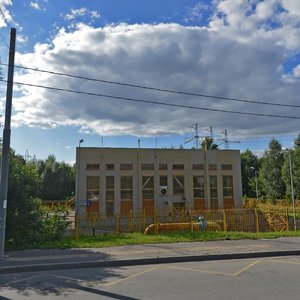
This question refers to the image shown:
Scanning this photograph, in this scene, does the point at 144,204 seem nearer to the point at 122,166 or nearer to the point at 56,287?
the point at 122,166

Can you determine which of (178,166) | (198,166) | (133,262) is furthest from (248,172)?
(133,262)

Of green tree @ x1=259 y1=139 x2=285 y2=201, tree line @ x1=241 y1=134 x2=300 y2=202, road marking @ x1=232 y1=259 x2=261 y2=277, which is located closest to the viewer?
road marking @ x1=232 y1=259 x2=261 y2=277

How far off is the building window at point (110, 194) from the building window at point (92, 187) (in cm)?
90

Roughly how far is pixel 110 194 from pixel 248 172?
5973cm

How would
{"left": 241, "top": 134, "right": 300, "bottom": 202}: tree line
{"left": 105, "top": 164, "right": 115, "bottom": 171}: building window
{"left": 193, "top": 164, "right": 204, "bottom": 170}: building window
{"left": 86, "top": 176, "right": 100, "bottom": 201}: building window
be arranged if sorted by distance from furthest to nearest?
{"left": 241, "top": 134, "right": 300, "bottom": 202}: tree line, {"left": 193, "top": 164, "right": 204, "bottom": 170}: building window, {"left": 105, "top": 164, "right": 115, "bottom": 171}: building window, {"left": 86, "top": 176, "right": 100, "bottom": 201}: building window

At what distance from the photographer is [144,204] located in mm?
34969

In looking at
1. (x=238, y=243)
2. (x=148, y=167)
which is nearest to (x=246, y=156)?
(x=148, y=167)

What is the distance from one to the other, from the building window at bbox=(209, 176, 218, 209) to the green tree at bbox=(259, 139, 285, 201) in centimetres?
3530

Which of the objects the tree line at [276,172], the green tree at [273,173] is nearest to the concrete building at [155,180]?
the tree line at [276,172]

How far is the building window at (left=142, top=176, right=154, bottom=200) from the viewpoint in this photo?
115 feet

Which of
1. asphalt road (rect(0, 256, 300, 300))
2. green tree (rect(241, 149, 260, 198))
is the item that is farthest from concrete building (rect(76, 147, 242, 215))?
green tree (rect(241, 149, 260, 198))

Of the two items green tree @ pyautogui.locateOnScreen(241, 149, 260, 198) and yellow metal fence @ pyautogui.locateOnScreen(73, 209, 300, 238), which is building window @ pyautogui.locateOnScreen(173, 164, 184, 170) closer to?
yellow metal fence @ pyautogui.locateOnScreen(73, 209, 300, 238)

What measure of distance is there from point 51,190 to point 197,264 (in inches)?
2604

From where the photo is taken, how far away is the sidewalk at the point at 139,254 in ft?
36.0
